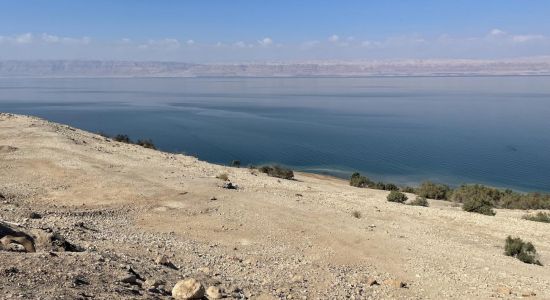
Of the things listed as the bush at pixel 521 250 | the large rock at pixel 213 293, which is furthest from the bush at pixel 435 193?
the large rock at pixel 213 293

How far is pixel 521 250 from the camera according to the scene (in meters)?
15.3

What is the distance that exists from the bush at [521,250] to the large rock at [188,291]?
1067 centimetres

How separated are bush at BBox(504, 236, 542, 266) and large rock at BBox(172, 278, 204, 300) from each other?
1067cm

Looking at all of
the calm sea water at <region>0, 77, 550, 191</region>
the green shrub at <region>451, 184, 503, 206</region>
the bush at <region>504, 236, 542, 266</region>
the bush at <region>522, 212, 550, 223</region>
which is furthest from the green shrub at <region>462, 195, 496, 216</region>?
the calm sea water at <region>0, 77, 550, 191</region>

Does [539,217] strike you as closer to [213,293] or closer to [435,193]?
[435,193]

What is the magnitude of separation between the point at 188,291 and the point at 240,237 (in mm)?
6438

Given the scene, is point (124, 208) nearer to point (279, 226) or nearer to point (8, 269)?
point (279, 226)

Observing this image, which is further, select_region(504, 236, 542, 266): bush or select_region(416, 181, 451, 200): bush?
select_region(416, 181, 451, 200): bush

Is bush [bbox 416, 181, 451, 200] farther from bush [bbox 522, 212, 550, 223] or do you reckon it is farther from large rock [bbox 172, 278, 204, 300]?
large rock [bbox 172, 278, 204, 300]

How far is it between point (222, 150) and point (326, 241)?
41545 mm

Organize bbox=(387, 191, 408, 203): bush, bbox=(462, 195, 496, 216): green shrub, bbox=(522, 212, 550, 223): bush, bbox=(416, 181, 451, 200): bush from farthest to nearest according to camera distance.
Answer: bbox=(416, 181, 451, 200): bush
bbox=(387, 191, 408, 203): bush
bbox=(462, 195, 496, 216): green shrub
bbox=(522, 212, 550, 223): bush

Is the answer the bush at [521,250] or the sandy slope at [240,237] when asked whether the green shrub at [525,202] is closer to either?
the sandy slope at [240,237]

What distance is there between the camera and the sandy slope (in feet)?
30.7

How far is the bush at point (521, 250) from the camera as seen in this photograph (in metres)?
14.8
